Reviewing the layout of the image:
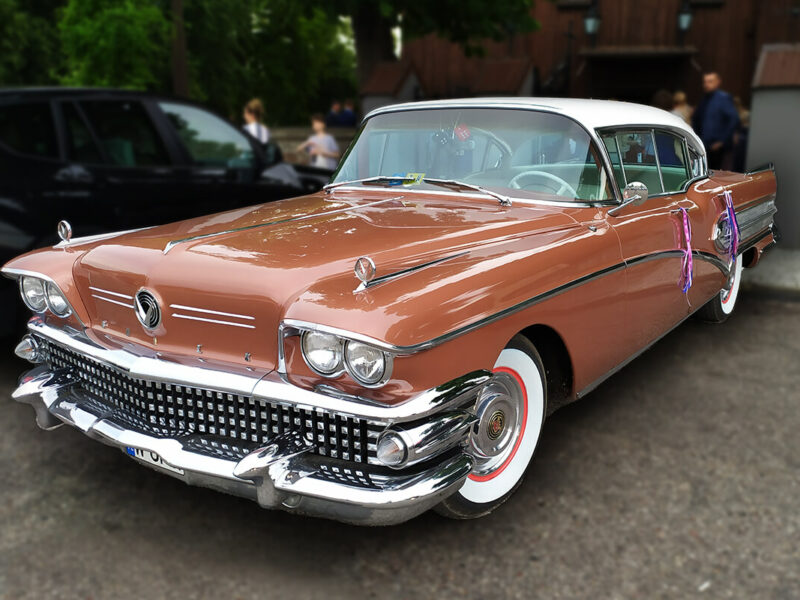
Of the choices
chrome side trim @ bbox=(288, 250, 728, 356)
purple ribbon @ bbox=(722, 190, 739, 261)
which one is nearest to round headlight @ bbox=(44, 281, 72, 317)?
chrome side trim @ bbox=(288, 250, 728, 356)

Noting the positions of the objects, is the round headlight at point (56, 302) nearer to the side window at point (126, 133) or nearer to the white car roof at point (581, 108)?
the white car roof at point (581, 108)

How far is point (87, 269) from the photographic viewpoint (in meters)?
3.24

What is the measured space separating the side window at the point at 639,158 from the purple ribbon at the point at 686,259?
0.70ft

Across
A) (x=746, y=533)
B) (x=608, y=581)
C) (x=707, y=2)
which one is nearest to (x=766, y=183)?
(x=746, y=533)

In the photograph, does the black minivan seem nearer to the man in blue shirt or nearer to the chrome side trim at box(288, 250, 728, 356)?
the chrome side trim at box(288, 250, 728, 356)

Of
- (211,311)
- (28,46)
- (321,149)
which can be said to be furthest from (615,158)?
(28,46)

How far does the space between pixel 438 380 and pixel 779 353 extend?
3527mm

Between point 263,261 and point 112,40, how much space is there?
767 centimetres

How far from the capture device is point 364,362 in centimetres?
247

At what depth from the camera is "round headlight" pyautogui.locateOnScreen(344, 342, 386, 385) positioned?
245cm

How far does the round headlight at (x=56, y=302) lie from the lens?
131 inches

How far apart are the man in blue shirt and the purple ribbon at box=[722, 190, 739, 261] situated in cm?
443

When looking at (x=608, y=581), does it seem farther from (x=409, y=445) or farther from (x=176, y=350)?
(x=176, y=350)

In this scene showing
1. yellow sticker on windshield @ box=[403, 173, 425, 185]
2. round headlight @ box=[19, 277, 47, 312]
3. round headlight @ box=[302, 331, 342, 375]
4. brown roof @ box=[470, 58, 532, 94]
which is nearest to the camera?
round headlight @ box=[302, 331, 342, 375]
